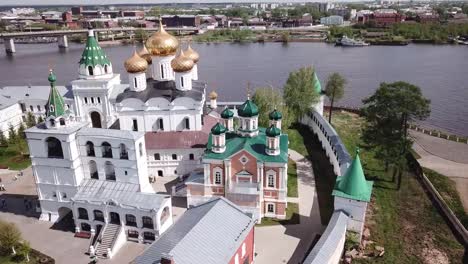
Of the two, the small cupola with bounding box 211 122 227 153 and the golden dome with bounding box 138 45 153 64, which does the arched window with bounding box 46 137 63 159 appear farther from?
the golden dome with bounding box 138 45 153 64

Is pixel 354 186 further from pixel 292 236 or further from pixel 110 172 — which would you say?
pixel 110 172

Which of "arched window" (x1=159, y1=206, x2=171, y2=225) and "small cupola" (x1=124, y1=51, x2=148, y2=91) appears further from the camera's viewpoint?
"small cupola" (x1=124, y1=51, x2=148, y2=91)

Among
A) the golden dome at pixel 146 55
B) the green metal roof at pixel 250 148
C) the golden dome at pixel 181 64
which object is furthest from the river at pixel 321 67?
the green metal roof at pixel 250 148

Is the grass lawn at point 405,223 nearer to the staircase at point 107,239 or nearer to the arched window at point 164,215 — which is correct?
the arched window at point 164,215

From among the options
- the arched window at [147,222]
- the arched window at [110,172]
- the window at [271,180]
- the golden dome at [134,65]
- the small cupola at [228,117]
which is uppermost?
the golden dome at [134,65]

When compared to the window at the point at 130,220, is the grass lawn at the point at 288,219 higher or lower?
lower

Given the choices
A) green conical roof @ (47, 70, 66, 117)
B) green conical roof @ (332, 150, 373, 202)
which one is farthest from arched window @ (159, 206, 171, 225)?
green conical roof @ (332, 150, 373, 202)
